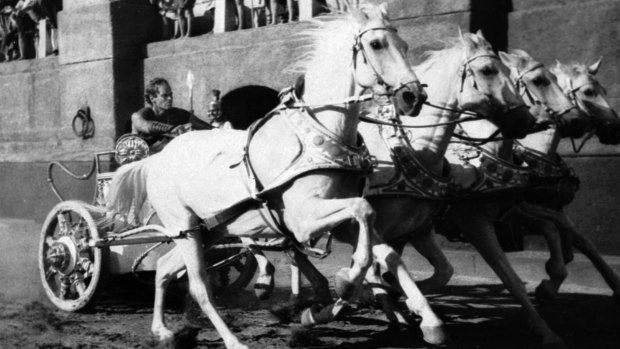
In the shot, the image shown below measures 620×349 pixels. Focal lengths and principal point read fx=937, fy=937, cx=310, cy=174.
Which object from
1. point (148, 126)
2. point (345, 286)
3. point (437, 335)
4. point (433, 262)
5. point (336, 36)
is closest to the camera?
point (345, 286)

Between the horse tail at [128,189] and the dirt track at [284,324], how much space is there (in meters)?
0.93

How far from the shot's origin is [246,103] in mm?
12516

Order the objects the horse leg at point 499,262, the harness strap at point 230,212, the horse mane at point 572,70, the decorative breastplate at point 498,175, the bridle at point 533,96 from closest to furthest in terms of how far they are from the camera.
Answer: the harness strap at point 230,212 < the horse leg at point 499,262 < the decorative breastplate at point 498,175 < the bridle at point 533,96 < the horse mane at point 572,70

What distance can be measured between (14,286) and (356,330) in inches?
157

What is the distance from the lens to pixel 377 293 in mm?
6965

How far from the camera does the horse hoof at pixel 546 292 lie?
7.70m

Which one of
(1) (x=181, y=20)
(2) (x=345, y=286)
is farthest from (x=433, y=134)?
(1) (x=181, y=20)

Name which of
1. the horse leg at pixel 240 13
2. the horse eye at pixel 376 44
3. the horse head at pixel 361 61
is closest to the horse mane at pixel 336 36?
the horse head at pixel 361 61

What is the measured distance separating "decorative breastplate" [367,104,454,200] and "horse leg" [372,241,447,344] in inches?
25.0

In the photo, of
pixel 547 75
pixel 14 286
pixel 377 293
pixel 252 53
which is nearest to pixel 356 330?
pixel 377 293

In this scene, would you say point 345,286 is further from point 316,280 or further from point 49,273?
point 49,273

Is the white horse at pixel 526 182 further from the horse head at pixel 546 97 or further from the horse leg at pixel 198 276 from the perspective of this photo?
the horse leg at pixel 198 276

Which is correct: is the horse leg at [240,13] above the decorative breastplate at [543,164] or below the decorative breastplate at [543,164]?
Answer: above

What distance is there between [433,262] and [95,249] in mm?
2783
